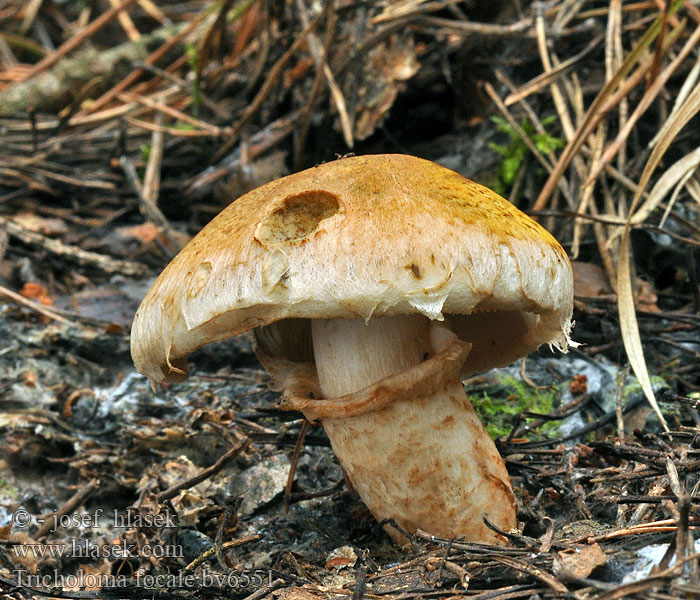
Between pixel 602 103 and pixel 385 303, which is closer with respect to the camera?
pixel 385 303

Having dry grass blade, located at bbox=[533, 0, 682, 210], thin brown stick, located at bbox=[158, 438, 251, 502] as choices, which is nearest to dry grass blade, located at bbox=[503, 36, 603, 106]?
dry grass blade, located at bbox=[533, 0, 682, 210]

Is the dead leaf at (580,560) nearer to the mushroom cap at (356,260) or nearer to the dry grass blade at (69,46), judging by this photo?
the mushroom cap at (356,260)

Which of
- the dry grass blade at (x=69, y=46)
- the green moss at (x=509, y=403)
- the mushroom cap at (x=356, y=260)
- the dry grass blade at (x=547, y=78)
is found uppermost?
the dry grass blade at (x=69, y=46)

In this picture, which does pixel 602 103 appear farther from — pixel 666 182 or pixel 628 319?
pixel 628 319

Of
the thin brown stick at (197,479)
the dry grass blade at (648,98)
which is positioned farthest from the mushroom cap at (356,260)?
the dry grass blade at (648,98)

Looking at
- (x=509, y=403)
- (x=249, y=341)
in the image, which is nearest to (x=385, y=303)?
(x=509, y=403)

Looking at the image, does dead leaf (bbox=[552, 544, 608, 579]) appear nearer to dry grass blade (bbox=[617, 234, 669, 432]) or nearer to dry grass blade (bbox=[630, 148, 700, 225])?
dry grass blade (bbox=[617, 234, 669, 432])

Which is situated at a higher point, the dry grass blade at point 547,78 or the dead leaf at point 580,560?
the dry grass blade at point 547,78

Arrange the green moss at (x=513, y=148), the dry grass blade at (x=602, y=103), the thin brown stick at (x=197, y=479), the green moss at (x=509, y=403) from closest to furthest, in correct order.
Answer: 1. the thin brown stick at (x=197, y=479)
2. the green moss at (x=509, y=403)
3. the dry grass blade at (x=602, y=103)
4. the green moss at (x=513, y=148)
